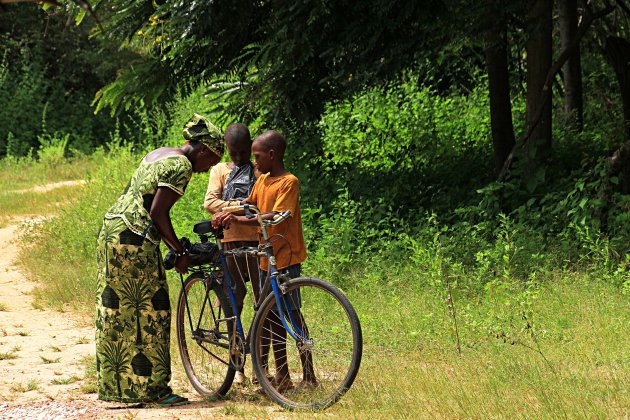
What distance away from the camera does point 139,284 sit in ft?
19.4

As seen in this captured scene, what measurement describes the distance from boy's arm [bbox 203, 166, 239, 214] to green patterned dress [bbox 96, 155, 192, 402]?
0.52m

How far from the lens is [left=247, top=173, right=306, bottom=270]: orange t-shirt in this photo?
5738mm

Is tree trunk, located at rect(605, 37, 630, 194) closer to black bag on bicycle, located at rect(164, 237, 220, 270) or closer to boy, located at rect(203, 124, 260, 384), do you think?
boy, located at rect(203, 124, 260, 384)

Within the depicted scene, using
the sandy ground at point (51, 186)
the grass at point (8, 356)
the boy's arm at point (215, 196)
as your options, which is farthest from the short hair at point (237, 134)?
the sandy ground at point (51, 186)

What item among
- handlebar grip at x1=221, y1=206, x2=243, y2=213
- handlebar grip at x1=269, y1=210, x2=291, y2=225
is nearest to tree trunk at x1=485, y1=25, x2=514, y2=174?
handlebar grip at x1=221, y1=206, x2=243, y2=213

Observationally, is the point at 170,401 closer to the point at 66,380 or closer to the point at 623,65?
the point at 66,380

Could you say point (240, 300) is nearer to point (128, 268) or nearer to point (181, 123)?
point (128, 268)

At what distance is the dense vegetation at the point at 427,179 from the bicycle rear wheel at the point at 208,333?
960 millimetres

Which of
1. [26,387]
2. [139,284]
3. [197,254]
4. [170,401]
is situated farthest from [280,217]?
[26,387]

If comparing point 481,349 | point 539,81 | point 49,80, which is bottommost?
point 481,349

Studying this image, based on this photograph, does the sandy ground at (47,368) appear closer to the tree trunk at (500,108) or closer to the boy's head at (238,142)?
the boy's head at (238,142)

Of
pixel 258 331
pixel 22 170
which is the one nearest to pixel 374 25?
pixel 258 331

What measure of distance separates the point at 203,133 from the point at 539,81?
6.21 meters

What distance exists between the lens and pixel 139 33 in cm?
1092
